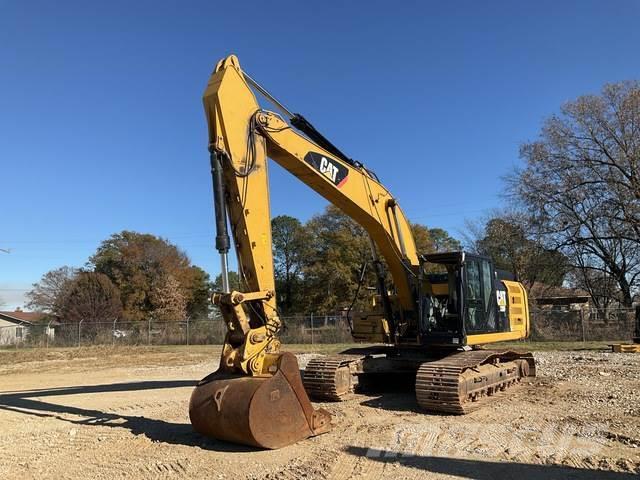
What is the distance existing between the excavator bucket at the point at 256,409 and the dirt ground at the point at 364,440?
0.18 meters

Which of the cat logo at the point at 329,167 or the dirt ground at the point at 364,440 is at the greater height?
the cat logo at the point at 329,167

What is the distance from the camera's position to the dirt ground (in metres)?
5.99

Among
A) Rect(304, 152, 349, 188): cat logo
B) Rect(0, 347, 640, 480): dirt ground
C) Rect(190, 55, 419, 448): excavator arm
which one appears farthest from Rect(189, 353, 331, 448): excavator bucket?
Rect(304, 152, 349, 188): cat logo

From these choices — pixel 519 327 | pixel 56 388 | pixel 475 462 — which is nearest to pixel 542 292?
pixel 519 327

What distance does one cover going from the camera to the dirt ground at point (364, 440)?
599 centimetres

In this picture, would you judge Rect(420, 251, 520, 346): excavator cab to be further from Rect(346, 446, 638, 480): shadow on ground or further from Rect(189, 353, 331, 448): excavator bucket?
Rect(346, 446, 638, 480): shadow on ground

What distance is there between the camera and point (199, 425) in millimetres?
6945

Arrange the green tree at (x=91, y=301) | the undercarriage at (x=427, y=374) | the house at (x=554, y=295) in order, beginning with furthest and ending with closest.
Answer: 1. the green tree at (x=91, y=301)
2. the house at (x=554, y=295)
3. the undercarriage at (x=427, y=374)

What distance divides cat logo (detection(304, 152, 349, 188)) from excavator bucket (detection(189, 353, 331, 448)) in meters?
3.26

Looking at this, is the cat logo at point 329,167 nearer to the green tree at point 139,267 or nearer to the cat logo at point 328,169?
the cat logo at point 328,169

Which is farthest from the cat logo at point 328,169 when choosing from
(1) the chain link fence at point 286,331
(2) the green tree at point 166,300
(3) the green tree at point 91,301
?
(2) the green tree at point 166,300

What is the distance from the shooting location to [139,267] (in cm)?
5531

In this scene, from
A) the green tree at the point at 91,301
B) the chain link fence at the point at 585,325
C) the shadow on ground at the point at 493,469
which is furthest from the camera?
the green tree at the point at 91,301

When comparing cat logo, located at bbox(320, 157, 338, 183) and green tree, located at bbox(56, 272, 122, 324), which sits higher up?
cat logo, located at bbox(320, 157, 338, 183)
